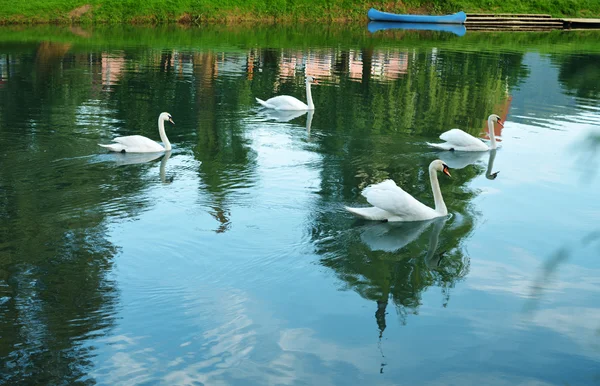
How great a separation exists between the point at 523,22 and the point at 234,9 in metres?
23.5

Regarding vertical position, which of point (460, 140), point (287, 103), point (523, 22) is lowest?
point (460, 140)

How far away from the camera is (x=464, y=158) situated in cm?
1903

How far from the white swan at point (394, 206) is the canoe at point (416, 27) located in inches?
1804

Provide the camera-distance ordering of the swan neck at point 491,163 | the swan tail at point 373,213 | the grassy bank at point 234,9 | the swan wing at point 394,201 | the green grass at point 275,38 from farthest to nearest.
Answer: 1. the grassy bank at point 234,9
2. the green grass at point 275,38
3. the swan neck at point 491,163
4. the swan tail at point 373,213
5. the swan wing at point 394,201

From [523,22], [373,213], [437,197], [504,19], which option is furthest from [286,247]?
[523,22]

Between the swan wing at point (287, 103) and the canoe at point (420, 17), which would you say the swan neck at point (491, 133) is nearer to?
the swan wing at point (287, 103)

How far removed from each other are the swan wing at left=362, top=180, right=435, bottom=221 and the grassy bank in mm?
42448

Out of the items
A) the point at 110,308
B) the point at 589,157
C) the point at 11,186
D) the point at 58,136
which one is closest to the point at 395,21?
the point at 58,136

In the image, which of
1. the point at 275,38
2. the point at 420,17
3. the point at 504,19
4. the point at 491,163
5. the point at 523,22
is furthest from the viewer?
the point at 523,22

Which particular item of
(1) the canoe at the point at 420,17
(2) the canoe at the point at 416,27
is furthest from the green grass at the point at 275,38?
(1) the canoe at the point at 420,17

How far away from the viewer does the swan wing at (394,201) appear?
43.9 ft

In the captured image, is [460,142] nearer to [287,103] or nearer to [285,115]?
[285,115]

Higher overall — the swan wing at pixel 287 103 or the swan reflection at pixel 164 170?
the swan wing at pixel 287 103

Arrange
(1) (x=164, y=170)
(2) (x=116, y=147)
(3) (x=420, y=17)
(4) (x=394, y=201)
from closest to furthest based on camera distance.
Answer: (4) (x=394, y=201) → (1) (x=164, y=170) → (2) (x=116, y=147) → (3) (x=420, y=17)
